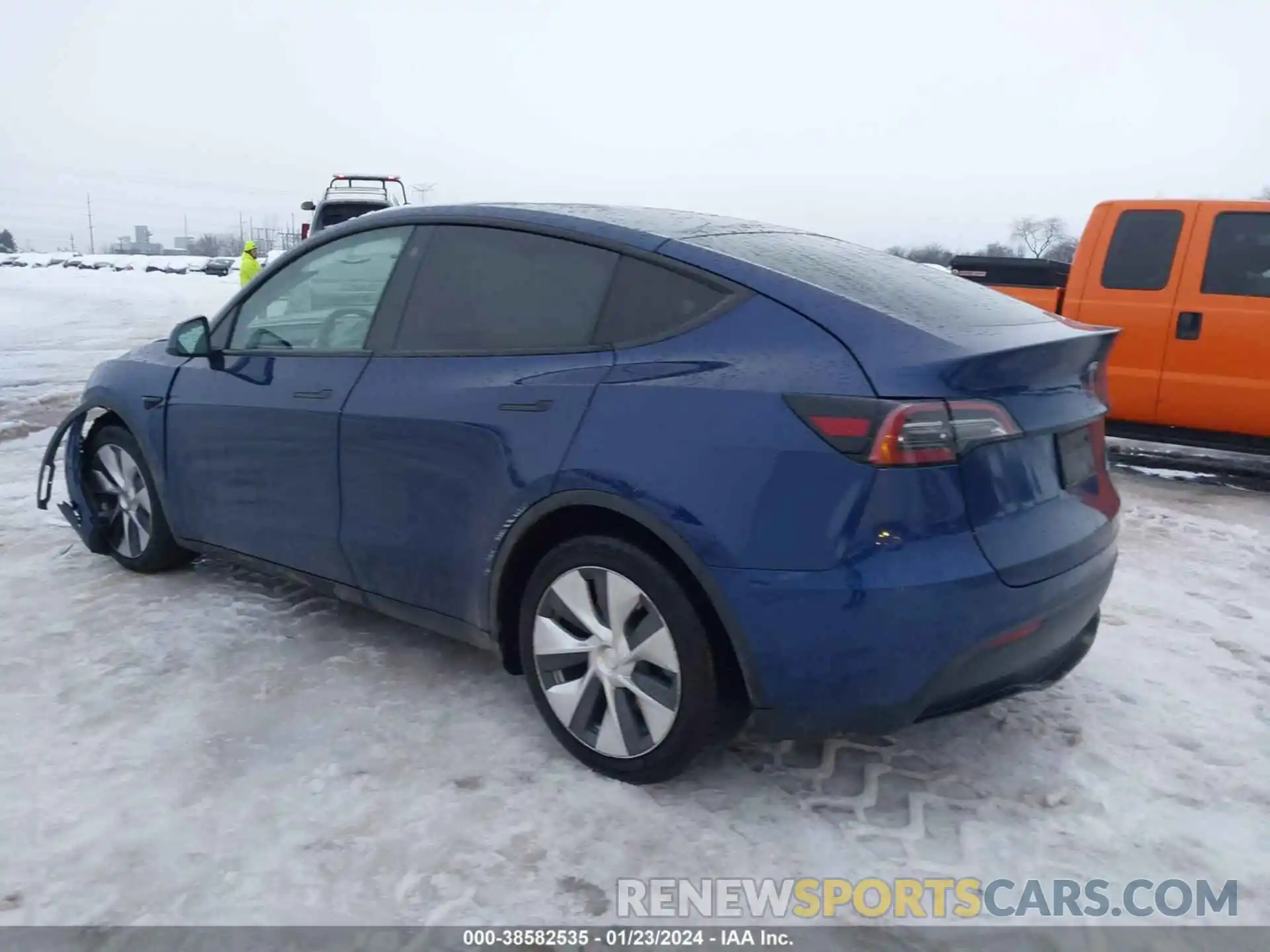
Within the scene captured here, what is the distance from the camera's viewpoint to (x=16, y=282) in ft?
130

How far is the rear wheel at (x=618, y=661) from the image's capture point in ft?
8.62

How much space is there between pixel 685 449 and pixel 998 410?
0.81 metres

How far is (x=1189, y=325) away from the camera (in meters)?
6.69

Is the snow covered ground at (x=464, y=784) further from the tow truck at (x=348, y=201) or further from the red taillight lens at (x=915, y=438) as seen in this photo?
the tow truck at (x=348, y=201)

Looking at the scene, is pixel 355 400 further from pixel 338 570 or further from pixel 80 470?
pixel 80 470

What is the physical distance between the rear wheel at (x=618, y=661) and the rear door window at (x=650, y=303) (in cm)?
60

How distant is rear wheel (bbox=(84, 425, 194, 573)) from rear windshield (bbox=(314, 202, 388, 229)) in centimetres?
1075

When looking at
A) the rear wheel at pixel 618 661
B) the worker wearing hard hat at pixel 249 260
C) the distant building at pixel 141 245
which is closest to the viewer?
the rear wheel at pixel 618 661

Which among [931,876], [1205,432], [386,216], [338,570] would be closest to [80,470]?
[338,570]

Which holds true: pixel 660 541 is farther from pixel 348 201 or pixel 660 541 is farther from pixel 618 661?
pixel 348 201

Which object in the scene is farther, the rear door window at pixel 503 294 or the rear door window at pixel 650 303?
the rear door window at pixel 503 294

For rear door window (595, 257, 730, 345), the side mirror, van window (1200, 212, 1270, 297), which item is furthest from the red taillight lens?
van window (1200, 212, 1270, 297)

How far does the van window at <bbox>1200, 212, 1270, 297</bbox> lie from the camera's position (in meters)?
6.55

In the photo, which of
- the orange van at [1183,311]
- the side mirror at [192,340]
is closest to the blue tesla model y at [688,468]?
the side mirror at [192,340]
